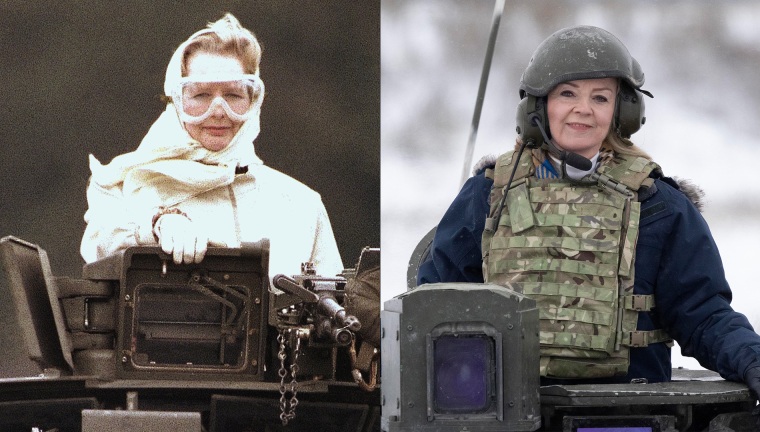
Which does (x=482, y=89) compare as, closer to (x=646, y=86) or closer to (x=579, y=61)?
(x=646, y=86)

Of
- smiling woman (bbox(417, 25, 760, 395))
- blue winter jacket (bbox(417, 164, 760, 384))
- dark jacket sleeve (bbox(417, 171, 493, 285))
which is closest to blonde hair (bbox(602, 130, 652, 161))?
smiling woman (bbox(417, 25, 760, 395))

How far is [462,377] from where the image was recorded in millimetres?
3393

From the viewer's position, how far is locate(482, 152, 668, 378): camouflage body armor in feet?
12.9

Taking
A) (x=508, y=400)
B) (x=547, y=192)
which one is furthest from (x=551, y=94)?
(x=508, y=400)

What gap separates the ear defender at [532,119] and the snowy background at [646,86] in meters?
1.93

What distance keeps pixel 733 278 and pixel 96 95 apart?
9.40 ft

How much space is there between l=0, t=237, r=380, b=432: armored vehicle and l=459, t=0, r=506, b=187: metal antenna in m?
0.92

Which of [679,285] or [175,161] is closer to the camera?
Result: [679,285]

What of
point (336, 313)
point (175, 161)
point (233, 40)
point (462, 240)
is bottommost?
point (336, 313)

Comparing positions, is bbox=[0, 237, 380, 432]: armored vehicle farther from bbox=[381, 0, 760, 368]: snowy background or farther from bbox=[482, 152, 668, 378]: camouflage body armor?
bbox=[482, 152, 668, 378]: camouflage body armor

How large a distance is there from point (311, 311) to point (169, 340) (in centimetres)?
57

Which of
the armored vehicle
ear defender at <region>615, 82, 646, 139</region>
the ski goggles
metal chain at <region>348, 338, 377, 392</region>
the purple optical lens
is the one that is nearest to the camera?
the purple optical lens

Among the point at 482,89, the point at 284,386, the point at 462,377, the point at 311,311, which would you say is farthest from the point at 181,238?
the point at 462,377

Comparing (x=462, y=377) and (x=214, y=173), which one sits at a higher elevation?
(x=214, y=173)
